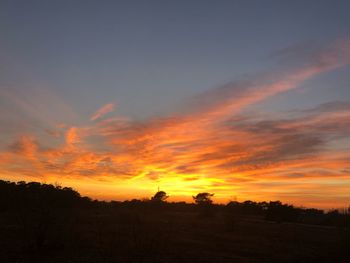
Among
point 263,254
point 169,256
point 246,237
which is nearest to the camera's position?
point 169,256

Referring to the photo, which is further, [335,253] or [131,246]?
[335,253]

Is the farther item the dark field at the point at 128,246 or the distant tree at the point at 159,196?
the distant tree at the point at 159,196

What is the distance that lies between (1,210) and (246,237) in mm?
32709

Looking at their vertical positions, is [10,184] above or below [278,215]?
above

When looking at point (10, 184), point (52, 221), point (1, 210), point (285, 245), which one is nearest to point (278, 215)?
point (285, 245)

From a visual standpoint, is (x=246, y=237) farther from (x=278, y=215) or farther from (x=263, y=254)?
(x=278, y=215)

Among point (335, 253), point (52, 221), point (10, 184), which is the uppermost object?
point (10, 184)

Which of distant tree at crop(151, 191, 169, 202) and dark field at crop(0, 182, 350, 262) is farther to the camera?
distant tree at crop(151, 191, 169, 202)

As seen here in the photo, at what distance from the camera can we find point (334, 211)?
67250mm

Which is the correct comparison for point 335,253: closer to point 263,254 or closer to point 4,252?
point 263,254

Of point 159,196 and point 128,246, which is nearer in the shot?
point 128,246

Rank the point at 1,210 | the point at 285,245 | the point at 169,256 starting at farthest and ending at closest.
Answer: the point at 1,210 → the point at 285,245 → the point at 169,256

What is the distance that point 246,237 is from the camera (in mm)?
33875

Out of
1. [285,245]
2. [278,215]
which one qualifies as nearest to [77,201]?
[278,215]
